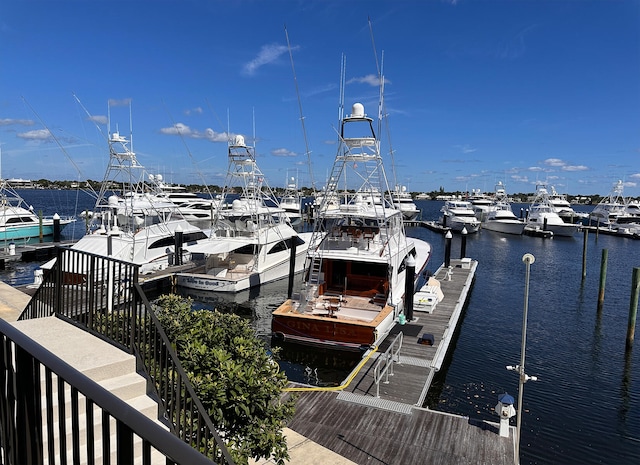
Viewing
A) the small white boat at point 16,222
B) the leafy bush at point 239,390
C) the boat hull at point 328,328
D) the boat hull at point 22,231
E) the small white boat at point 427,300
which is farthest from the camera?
the boat hull at point 22,231

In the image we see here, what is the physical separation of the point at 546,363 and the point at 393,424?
10375 millimetres

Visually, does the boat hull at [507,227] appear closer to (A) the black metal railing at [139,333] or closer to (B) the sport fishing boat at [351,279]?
(B) the sport fishing boat at [351,279]

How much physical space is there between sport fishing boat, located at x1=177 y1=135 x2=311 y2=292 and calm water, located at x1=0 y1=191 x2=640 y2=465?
130 centimetres

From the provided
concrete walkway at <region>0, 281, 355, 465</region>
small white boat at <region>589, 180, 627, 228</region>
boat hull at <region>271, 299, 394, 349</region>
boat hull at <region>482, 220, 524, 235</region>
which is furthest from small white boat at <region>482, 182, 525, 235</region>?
concrete walkway at <region>0, 281, 355, 465</region>

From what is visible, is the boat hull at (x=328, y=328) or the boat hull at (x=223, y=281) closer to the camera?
the boat hull at (x=328, y=328)

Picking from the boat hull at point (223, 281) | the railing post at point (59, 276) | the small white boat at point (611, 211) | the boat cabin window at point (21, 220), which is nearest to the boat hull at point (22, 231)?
the boat cabin window at point (21, 220)

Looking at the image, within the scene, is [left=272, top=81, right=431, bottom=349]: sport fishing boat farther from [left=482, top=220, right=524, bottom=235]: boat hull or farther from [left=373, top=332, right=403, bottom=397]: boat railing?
[left=482, top=220, right=524, bottom=235]: boat hull

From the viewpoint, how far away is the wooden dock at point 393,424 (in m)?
9.37

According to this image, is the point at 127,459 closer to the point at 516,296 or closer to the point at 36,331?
the point at 36,331

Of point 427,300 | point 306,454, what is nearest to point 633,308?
point 427,300

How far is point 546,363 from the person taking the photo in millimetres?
17938

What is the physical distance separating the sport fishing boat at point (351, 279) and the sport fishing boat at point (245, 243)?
7.58 meters

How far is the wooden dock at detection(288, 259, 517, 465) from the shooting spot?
30.7 feet

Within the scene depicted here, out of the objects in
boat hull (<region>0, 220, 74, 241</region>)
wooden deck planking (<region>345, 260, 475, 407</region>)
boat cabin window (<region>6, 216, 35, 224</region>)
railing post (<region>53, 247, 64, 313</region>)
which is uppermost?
railing post (<region>53, 247, 64, 313</region>)
